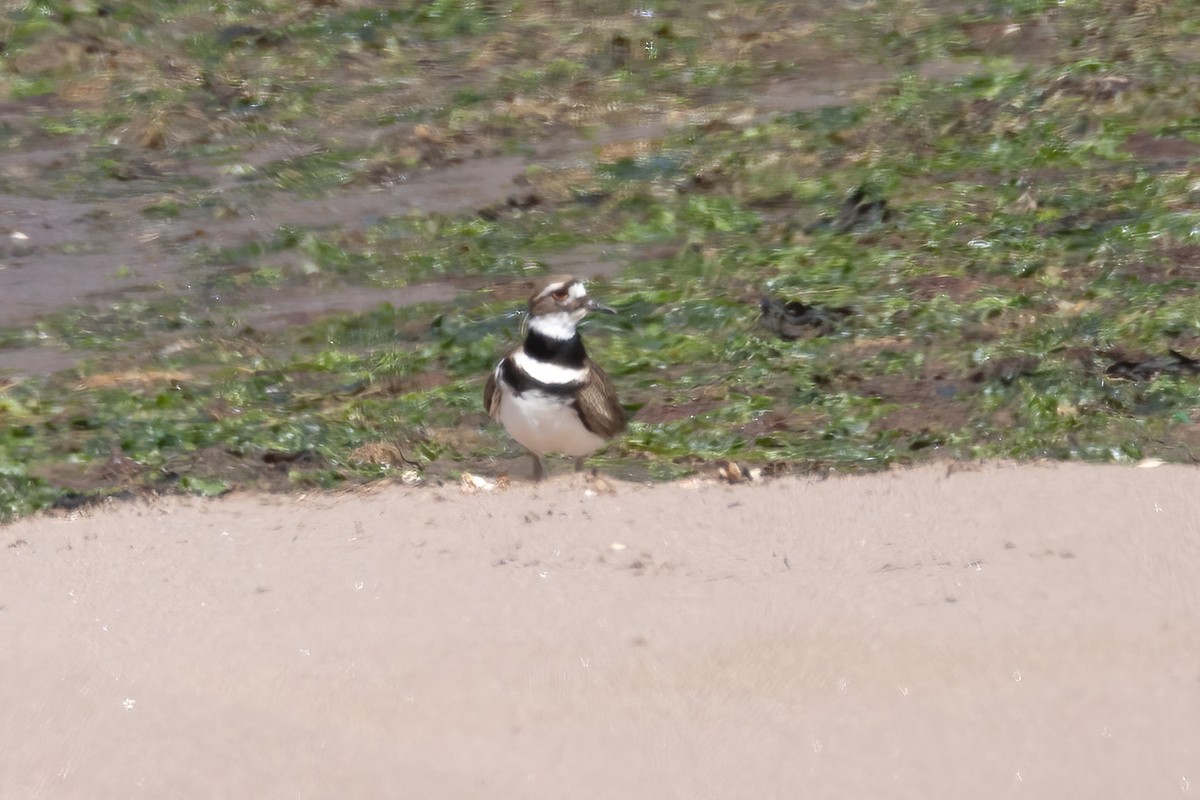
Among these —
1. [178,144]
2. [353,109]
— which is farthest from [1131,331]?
[178,144]

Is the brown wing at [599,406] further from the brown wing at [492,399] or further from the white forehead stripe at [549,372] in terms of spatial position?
the brown wing at [492,399]

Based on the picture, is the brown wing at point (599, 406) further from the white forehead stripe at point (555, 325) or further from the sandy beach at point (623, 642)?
the sandy beach at point (623, 642)

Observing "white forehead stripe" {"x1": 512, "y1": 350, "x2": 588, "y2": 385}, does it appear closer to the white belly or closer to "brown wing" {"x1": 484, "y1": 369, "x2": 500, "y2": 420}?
the white belly

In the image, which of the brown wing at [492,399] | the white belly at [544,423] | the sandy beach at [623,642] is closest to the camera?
the sandy beach at [623,642]

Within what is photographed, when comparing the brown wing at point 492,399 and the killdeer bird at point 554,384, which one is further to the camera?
the brown wing at point 492,399

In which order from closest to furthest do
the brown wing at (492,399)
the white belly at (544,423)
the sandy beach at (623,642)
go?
1. the sandy beach at (623,642)
2. the white belly at (544,423)
3. the brown wing at (492,399)

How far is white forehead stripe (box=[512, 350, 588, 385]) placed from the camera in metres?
6.21

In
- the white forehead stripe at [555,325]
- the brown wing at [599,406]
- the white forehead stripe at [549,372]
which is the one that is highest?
the white forehead stripe at [555,325]

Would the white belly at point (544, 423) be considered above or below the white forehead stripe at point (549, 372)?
below

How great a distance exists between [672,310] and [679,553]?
364cm

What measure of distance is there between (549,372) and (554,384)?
0.07 meters

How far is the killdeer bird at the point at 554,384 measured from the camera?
20.3 ft

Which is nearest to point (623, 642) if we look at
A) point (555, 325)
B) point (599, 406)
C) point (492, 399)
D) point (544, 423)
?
point (544, 423)

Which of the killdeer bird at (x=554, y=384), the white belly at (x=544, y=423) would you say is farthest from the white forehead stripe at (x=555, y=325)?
the white belly at (x=544, y=423)
